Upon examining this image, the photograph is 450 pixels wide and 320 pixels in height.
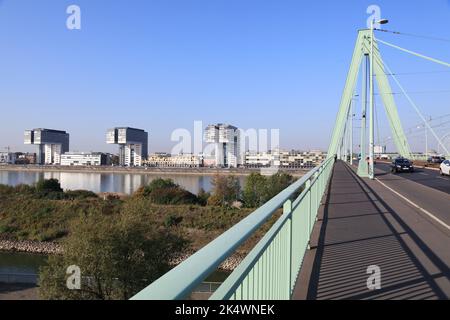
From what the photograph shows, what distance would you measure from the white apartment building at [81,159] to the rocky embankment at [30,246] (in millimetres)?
128617

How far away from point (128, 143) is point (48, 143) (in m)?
36.2

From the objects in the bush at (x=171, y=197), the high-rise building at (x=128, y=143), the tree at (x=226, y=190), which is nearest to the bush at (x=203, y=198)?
the bush at (x=171, y=197)

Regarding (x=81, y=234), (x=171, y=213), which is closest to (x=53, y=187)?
(x=171, y=213)

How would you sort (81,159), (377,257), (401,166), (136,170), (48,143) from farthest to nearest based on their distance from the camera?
1. (48,143)
2. (81,159)
3. (136,170)
4. (401,166)
5. (377,257)

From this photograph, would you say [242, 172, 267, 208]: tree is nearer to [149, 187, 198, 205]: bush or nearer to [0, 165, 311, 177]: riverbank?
[149, 187, 198, 205]: bush

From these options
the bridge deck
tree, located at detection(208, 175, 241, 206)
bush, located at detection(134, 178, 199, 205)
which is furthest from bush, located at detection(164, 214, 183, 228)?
the bridge deck

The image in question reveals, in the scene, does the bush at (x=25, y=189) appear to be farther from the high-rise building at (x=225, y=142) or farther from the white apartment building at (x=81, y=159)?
the white apartment building at (x=81, y=159)

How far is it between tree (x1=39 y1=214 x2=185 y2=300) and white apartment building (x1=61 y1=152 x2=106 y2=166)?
154 m

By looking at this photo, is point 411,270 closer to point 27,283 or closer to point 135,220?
point 135,220

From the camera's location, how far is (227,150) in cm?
15325

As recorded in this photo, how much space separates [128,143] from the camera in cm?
18138

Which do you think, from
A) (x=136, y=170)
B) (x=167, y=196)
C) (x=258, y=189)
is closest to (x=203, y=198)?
(x=167, y=196)

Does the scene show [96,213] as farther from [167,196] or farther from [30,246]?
[167,196]

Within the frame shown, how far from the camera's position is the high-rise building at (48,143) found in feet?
603
